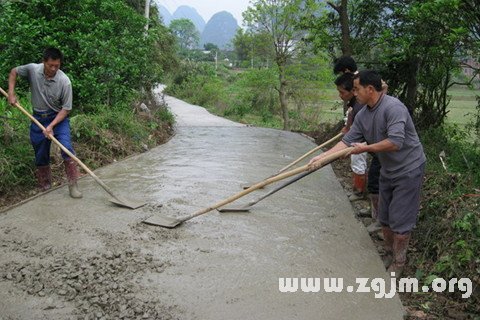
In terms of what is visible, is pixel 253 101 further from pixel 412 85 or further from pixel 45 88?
pixel 45 88

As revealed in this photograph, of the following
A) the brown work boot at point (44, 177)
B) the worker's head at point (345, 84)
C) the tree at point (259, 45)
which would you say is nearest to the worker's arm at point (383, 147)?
the worker's head at point (345, 84)

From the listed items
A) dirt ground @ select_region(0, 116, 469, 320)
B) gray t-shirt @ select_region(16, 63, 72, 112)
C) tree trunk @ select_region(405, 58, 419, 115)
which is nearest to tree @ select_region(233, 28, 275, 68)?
tree trunk @ select_region(405, 58, 419, 115)

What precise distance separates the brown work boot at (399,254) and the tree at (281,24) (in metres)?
15.3

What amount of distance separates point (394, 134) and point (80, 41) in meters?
6.35

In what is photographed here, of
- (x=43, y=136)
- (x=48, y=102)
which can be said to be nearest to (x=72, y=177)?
(x=43, y=136)

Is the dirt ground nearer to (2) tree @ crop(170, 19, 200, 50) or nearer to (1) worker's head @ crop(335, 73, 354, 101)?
(1) worker's head @ crop(335, 73, 354, 101)

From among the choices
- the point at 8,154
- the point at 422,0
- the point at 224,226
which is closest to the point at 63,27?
the point at 8,154

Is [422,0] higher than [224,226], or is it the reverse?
[422,0]

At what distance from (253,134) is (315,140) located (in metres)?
1.91

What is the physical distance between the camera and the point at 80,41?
7.73 metres

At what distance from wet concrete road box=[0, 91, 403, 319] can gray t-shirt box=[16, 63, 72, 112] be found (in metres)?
1.09

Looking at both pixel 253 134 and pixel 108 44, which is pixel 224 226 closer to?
pixel 108 44

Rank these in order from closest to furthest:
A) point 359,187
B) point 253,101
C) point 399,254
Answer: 1. point 399,254
2. point 359,187
3. point 253,101

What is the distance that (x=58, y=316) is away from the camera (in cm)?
270
